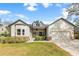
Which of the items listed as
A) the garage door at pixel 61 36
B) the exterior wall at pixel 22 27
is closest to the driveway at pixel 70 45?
the garage door at pixel 61 36

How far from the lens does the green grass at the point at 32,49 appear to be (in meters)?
7.56

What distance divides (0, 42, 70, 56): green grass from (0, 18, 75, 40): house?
0.26 metres

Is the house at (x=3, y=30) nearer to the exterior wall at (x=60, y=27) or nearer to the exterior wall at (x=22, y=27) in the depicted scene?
the exterior wall at (x=22, y=27)

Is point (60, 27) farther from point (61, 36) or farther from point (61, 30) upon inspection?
point (61, 36)

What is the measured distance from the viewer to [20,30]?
7.81 m

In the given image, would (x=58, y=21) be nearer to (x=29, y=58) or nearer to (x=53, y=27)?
(x=53, y=27)

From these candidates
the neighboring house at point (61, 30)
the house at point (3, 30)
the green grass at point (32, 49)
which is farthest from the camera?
the neighboring house at point (61, 30)

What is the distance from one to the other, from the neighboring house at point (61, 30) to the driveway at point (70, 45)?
0.43ft

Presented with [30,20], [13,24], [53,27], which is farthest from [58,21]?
[13,24]

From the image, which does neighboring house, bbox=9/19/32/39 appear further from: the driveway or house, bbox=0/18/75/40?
the driveway

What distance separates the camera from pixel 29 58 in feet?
24.5

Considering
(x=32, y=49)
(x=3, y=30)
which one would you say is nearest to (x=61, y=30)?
(x=32, y=49)

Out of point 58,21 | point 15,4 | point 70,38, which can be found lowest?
point 70,38

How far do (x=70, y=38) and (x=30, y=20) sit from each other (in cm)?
126
